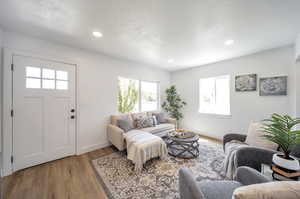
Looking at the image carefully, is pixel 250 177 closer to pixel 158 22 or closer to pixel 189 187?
pixel 189 187

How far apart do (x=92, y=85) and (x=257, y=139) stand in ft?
11.8

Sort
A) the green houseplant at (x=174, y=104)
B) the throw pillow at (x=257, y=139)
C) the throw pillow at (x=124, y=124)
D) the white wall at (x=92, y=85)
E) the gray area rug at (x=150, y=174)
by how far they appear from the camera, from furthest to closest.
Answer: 1. the green houseplant at (x=174, y=104)
2. the throw pillow at (x=124, y=124)
3. the white wall at (x=92, y=85)
4. the throw pillow at (x=257, y=139)
5. the gray area rug at (x=150, y=174)

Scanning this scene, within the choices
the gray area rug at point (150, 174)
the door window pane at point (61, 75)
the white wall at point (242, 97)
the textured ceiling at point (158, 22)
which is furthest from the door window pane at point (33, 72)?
the white wall at point (242, 97)

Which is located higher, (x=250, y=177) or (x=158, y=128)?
(x=250, y=177)

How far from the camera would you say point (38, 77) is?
222 cm

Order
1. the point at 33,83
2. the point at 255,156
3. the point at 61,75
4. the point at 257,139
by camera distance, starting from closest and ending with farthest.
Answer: the point at 255,156
the point at 257,139
the point at 33,83
the point at 61,75

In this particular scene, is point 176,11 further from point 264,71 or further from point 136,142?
point 264,71

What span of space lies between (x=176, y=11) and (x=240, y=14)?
3.04 feet

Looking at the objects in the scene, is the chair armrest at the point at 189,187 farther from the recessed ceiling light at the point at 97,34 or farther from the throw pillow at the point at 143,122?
the recessed ceiling light at the point at 97,34

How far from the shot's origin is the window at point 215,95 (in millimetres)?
3580

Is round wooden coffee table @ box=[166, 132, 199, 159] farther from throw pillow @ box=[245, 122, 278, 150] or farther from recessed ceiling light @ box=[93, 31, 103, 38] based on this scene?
recessed ceiling light @ box=[93, 31, 103, 38]

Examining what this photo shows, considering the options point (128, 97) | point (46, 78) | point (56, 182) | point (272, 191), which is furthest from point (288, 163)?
point (46, 78)

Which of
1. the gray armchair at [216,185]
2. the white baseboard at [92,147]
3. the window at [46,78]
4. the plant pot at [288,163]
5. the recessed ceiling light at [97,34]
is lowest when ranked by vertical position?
the white baseboard at [92,147]

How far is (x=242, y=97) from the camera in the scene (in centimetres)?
316
